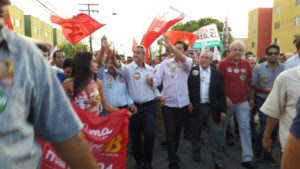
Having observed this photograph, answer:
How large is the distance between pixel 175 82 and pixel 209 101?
0.63m

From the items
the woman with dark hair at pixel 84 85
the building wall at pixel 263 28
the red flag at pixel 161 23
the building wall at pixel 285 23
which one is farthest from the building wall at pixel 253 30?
the woman with dark hair at pixel 84 85

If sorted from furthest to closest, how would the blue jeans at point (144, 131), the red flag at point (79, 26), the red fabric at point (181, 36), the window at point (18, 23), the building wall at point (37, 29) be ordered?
the building wall at point (37, 29) < the window at point (18, 23) < the red fabric at point (181, 36) < the red flag at point (79, 26) < the blue jeans at point (144, 131)

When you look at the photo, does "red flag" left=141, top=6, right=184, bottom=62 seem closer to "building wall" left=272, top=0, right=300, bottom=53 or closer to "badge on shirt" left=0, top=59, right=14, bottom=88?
"badge on shirt" left=0, top=59, right=14, bottom=88

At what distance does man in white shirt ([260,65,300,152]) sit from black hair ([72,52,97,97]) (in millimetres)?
2135

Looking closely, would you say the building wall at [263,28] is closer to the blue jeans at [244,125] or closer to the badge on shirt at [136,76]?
the blue jeans at [244,125]

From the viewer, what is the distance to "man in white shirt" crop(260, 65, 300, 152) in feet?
12.0

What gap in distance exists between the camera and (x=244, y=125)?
6270mm

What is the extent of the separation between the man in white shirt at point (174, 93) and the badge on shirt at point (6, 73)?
4.95 meters

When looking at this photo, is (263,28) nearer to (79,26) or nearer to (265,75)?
(79,26)

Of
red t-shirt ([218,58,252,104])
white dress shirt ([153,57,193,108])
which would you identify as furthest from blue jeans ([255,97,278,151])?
white dress shirt ([153,57,193,108])

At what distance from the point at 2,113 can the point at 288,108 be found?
10.5 ft

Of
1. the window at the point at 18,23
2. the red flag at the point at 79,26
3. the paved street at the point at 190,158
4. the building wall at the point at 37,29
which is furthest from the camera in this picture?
the building wall at the point at 37,29

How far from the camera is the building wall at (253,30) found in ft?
189

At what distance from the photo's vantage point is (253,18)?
193ft
